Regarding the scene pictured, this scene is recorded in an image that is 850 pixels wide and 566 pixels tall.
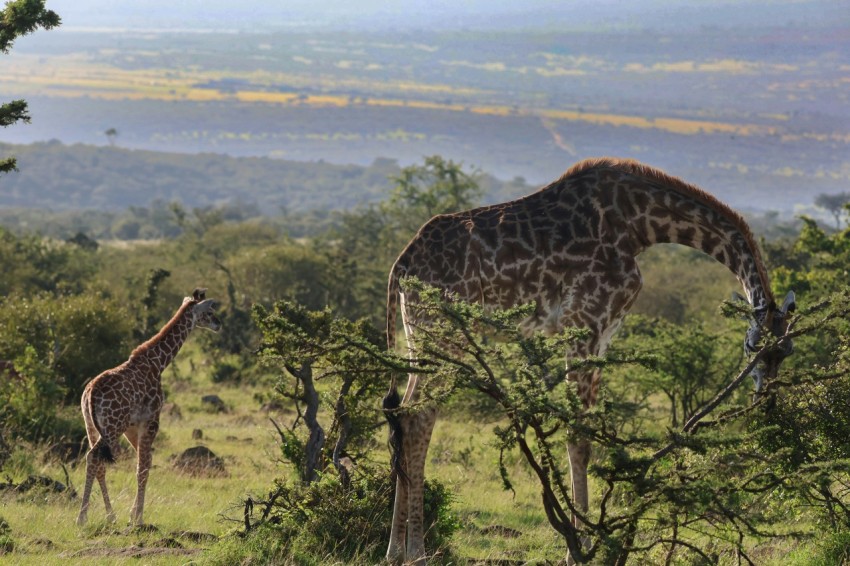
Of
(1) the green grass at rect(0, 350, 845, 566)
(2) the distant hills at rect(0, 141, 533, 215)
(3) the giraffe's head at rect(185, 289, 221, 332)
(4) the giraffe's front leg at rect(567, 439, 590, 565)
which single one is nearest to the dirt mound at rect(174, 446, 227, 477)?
(1) the green grass at rect(0, 350, 845, 566)

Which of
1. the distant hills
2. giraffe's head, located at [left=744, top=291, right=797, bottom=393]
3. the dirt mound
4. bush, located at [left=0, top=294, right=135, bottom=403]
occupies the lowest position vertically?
the distant hills

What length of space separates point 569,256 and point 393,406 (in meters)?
1.70

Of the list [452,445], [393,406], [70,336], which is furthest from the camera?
[70,336]

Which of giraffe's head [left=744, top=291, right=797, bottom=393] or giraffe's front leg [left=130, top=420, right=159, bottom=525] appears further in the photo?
giraffe's front leg [left=130, top=420, right=159, bottom=525]

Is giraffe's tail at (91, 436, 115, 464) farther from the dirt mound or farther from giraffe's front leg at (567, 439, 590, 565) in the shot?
giraffe's front leg at (567, 439, 590, 565)

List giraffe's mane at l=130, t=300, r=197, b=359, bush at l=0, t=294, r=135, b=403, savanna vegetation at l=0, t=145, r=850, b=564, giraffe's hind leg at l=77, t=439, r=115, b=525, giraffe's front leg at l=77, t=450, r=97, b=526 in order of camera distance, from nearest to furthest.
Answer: savanna vegetation at l=0, t=145, r=850, b=564
giraffe's front leg at l=77, t=450, r=97, b=526
giraffe's hind leg at l=77, t=439, r=115, b=525
giraffe's mane at l=130, t=300, r=197, b=359
bush at l=0, t=294, r=135, b=403

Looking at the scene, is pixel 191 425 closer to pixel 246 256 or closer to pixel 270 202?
pixel 246 256

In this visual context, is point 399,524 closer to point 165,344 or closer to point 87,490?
point 87,490

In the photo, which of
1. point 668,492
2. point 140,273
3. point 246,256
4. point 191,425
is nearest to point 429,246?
point 668,492

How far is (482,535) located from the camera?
9422 millimetres

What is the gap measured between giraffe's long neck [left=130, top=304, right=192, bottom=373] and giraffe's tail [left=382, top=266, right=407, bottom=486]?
2.59 meters

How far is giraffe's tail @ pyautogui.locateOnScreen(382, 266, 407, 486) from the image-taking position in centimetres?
745

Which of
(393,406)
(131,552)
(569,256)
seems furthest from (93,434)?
(569,256)

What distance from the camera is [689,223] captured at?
8.12 m
